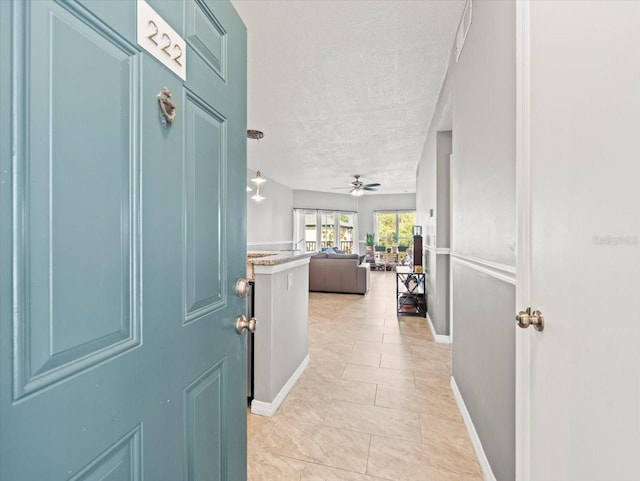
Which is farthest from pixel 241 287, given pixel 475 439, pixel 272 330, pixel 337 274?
pixel 337 274

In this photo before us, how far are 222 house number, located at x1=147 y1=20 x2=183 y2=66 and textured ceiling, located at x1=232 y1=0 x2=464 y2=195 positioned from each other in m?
1.51

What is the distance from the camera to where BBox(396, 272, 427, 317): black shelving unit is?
4.41 m

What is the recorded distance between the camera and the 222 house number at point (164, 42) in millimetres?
652

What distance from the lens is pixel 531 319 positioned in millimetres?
963

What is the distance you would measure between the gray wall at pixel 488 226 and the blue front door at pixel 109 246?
44.5 inches

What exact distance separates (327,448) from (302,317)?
42.0 inches

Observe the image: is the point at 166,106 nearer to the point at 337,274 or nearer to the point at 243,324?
the point at 243,324

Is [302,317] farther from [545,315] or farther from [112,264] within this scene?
[112,264]

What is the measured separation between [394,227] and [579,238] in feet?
33.1

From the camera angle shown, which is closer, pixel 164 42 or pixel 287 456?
pixel 164 42

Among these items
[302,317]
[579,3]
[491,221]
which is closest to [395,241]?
[302,317]

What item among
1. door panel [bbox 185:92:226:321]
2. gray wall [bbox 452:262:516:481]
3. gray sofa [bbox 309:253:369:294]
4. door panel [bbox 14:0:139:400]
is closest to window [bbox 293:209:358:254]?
gray sofa [bbox 309:253:369:294]

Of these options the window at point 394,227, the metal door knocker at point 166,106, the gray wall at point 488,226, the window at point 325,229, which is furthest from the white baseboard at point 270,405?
the window at point 394,227

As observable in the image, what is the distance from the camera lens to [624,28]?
23.7 inches
